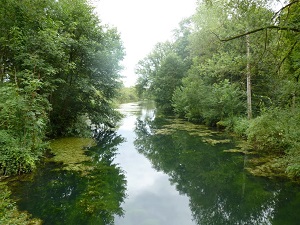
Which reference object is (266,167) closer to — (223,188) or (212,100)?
(223,188)

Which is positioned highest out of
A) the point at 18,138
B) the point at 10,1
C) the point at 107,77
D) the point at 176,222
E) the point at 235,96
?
the point at 10,1

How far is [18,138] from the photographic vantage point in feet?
21.5

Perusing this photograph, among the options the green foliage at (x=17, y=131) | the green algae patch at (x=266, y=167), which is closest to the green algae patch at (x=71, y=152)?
the green foliage at (x=17, y=131)

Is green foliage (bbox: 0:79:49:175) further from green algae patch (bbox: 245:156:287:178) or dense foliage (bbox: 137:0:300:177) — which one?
green algae patch (bbox: 245:156:287:178)

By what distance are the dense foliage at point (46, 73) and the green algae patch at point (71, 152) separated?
0.83 m

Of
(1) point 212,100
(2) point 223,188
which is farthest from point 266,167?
(1) point 212,100

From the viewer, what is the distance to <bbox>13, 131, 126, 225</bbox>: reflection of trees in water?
4.61m

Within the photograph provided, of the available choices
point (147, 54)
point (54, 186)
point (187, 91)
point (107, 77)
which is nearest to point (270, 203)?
point (54, 186)

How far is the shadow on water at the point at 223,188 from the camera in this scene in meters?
4.85

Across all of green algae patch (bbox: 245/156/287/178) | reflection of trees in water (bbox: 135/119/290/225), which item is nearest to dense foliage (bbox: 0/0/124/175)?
reflection of trees in water (bbox: 135/119/290/225)

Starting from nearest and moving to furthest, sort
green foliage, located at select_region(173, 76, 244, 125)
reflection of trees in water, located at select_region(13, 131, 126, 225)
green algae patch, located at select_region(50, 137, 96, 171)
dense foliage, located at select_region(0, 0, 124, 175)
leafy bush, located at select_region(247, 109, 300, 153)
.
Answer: reflection of trees in water, located at select_region(13, 131, 126, 225) → dense foliage, located at select_region(0, 0, 124, 175) → leafy bush, located at select_region(247, 109, 300, 153) → green algae patch, located at select_region(50, 137, 96, 171) → green foliage, located at select_region(173, 76, 244, 125)

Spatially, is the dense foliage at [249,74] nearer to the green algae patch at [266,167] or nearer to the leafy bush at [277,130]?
the leafy bush at [277,130]

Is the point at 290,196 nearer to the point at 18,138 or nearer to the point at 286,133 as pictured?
the point at 286,133

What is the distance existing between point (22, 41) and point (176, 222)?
8138mm
